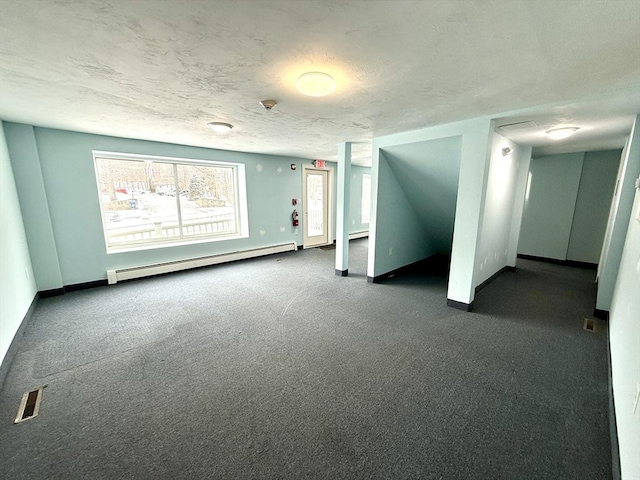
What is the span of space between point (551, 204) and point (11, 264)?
8.63 metres

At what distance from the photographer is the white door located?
652cm

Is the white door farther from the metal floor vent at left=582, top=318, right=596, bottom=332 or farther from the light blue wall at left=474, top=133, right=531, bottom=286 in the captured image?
the metal floor vent at left=582, top=318, right=596, bottom=332

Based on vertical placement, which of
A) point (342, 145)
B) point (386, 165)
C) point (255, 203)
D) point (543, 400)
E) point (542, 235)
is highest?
point (342, 145)

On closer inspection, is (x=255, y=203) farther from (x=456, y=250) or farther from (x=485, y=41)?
(x=485, y=41)

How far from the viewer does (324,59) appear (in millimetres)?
1616

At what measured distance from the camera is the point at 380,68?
172cm

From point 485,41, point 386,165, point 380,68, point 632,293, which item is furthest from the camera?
point 386,165

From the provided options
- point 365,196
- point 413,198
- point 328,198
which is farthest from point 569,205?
point 328,198

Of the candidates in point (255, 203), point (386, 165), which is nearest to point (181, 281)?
point (255, 203)

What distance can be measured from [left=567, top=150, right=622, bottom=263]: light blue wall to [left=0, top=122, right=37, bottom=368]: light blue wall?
8.54m

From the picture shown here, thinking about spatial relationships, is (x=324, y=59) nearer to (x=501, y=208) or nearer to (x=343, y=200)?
(x=343, y=200)

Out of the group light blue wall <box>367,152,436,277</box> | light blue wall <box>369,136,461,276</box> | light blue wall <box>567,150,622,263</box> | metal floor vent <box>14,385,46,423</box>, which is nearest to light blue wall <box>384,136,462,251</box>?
light blue wall <box>369,136,461,276</box>

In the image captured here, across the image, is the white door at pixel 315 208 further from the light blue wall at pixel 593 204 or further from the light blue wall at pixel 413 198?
the light blue wall at pixel 593 204

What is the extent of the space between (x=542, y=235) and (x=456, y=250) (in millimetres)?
3929
